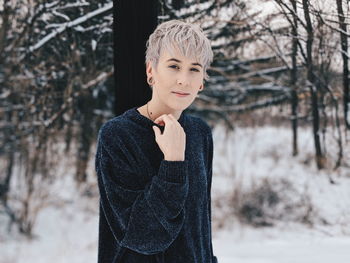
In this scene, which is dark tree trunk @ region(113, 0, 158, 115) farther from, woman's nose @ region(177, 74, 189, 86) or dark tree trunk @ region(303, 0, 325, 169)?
dark tree trunk @ region(303, 0, 325, 169)

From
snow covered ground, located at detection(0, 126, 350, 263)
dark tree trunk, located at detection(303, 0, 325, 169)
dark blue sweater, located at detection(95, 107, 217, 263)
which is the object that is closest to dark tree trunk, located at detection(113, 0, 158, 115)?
dark blue sweater, located at detection(95, 107, 217, 263)

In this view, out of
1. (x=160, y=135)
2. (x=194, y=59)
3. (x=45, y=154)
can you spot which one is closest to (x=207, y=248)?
(x=160, y=135)

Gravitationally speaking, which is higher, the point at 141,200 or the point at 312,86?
the point at 312,86

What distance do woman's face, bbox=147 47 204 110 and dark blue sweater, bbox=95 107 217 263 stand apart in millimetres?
71

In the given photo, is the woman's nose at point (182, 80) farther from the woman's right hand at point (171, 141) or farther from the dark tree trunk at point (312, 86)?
the dark tree trunk at point (312, 86)

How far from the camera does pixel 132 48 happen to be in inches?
43.7

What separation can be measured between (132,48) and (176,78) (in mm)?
357

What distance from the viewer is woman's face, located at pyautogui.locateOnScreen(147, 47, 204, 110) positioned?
799 millimetres

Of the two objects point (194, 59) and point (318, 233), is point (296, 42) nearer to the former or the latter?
point (194, 59)

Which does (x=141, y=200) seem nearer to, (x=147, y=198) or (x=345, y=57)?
(x=147, y=198)

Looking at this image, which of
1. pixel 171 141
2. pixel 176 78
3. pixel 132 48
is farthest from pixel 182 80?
pixel 132 48

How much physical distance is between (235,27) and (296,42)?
465mm

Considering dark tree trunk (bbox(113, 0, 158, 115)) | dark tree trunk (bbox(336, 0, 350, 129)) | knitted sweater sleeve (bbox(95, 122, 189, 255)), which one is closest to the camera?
knitted sweater sleeve (bbox(95, 122, 189, 255))

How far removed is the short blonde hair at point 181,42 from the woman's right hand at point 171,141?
0.14 meters
